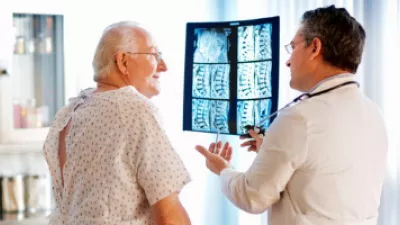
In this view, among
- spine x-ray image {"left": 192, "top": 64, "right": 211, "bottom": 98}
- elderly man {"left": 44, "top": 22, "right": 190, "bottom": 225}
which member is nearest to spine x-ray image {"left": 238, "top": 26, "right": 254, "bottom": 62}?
spine x-ray image {"left": 192, "top": 64, "right": 211, "bottom": 98}

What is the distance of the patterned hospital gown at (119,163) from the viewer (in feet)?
4.54

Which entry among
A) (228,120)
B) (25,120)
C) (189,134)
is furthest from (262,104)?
(25,120)

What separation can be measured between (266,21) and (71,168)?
0.80 m

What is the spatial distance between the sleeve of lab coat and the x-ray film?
1.41 feet

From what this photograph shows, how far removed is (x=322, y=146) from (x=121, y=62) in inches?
21.7

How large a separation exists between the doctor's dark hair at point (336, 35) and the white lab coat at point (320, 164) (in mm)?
49

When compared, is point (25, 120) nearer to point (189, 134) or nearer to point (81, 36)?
point (81, 36)

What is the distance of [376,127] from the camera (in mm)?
1519

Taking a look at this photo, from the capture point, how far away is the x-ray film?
6.22ft

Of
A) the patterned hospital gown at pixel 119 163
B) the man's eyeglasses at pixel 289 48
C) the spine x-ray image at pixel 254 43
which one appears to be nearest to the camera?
the patterned hospital gown at pixel 119 163

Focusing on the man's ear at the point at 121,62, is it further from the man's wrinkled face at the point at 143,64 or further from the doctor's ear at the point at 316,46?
the doctor's ear at the point at 316,46

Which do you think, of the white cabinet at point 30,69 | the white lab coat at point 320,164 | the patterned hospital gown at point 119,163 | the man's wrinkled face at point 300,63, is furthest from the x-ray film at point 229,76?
the white cabinet at point 30,69

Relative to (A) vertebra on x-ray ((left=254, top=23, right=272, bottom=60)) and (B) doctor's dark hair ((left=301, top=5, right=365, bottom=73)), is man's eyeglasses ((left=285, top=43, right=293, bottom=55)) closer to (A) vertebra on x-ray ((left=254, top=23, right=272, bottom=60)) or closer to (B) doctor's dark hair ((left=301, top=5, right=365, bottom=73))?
(B) doctor's dark hair ((left=301, top=5, right=365, bottom=73))

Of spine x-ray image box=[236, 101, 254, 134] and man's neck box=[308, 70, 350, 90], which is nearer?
man's neck box=[308, 70, 350, 90]
